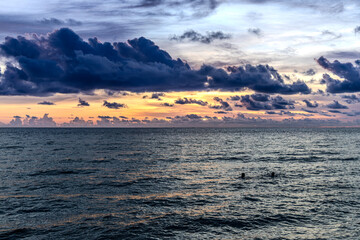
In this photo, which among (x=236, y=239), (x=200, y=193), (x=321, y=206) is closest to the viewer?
(x=236, y=239)

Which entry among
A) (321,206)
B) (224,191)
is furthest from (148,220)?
(321,206)

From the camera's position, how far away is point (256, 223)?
903 inches

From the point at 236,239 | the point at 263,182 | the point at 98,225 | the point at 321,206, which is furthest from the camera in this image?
the point at 263,182

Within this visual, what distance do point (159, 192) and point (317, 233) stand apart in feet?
57.4

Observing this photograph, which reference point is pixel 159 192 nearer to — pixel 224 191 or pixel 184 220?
pixel 224 191

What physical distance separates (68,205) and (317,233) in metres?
22.3

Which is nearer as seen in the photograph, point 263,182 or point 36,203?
point 36,203

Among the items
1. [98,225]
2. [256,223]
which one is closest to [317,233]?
[256,223]

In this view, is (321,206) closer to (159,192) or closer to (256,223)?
(256,223)

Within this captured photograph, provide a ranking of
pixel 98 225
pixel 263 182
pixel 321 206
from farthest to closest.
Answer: pixel 263 182 → pixel 321 206 → pixel 98 225

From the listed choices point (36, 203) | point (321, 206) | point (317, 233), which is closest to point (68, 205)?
point (36, 203)

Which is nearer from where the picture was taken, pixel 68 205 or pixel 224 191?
pixel 68 205

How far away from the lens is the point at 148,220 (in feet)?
77.2

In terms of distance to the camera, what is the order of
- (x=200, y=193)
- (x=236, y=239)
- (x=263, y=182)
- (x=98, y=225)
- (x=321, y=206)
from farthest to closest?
(x=263, y=182)
(x=200, y=193)
(x=321, y=206)
(x=98, y=225)
(x=236, y=239)
